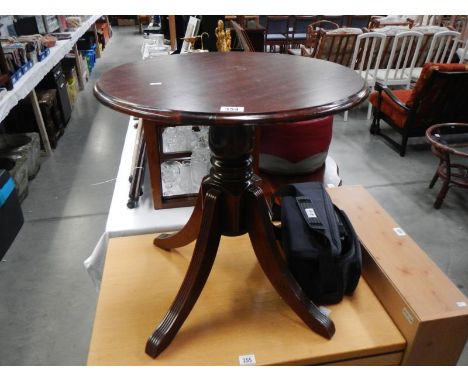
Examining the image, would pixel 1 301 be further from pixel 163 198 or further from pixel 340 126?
pixel 340 126

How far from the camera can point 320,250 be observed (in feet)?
3.45

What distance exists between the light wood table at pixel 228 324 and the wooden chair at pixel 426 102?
1.98 meters

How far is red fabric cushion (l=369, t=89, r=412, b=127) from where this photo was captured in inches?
116

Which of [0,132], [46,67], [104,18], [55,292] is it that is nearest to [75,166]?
[0,132]

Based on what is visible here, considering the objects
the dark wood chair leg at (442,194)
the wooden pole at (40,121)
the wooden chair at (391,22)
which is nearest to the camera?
the dark wood chair leg at (442,194)

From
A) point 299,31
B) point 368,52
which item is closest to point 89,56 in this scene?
point 299,31

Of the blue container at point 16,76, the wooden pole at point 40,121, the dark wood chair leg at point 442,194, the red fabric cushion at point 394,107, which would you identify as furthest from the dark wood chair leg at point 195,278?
the red fabric cushion at point 394,107

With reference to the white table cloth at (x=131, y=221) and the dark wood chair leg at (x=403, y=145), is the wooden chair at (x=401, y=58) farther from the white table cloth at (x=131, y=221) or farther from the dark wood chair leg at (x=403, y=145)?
the white table cloth at (x=131, y=221)

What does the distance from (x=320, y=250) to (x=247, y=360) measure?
36 cm

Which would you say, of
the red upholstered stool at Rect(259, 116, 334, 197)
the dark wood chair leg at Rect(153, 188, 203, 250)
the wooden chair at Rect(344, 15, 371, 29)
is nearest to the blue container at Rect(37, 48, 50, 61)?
the red upholstered stool at Rect(259, 116, 334, 197)

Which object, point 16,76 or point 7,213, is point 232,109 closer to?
point 7,213

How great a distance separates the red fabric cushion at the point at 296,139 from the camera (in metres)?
1.64

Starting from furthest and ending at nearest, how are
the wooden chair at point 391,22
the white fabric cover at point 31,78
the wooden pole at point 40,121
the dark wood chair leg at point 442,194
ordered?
1. the wooden chair at point 391,22
2. the wooden pole at point 40,121
3. the dark wood chair leg at point 442,194
4. the white fabric cover at point 31,78

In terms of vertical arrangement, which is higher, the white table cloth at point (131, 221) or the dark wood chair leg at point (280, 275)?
the dark wood chair leg at point (280, 275)
